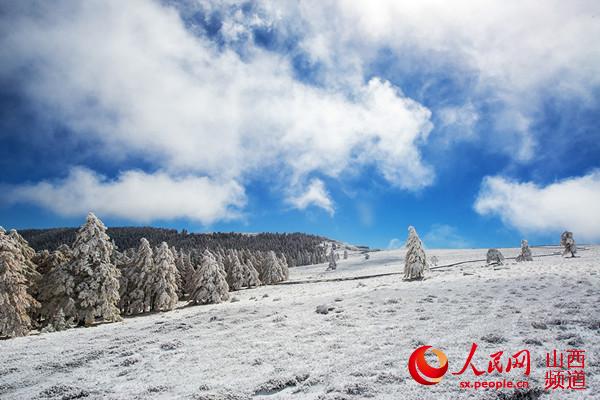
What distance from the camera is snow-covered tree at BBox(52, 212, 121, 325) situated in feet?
97.5

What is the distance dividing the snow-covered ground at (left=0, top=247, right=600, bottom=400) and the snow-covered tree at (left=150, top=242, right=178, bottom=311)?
19.3 m

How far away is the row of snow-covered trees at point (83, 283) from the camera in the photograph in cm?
2627

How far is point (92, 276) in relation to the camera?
3078 centimetres

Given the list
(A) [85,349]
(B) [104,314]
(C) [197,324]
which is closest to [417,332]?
(C) [197,324]

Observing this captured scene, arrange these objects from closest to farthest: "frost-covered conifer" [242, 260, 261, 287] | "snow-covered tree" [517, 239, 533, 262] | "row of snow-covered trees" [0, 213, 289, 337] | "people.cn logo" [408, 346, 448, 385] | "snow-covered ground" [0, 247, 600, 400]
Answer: "people.cn logo" [408, 346, 448, 385] → "snow-covered ground" [0, 247, 600, 400] → "row of snow-covered trees" [0, 213, 289, 337] → "snow-covered tree" [517, 239, 533, 262] → "frost-covered conifer" [242, 260, 261, 287]

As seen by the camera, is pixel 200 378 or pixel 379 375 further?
pixel 200 378

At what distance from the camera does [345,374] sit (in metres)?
9.57

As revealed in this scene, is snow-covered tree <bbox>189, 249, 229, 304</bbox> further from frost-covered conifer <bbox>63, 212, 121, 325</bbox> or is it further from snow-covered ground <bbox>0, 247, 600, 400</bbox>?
snow-covered ground <bbox>0, 247, 600, 400</bbox>

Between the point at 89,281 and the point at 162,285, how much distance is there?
36.3ft

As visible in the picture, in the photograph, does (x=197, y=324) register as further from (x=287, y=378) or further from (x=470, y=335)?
(x=470, y=335)

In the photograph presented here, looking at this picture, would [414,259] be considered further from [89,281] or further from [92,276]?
[89,281]

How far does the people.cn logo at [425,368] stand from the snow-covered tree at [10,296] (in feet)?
106

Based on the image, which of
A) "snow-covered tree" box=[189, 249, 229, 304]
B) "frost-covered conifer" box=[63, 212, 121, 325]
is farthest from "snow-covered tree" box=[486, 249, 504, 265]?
"frost-covered conifer" box=[63, 212, 121, 325]

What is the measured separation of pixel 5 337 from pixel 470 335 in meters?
36.0
